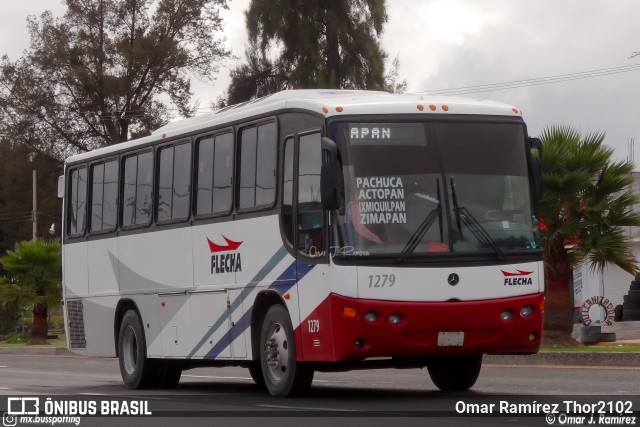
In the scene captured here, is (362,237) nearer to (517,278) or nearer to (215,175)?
(517,278)

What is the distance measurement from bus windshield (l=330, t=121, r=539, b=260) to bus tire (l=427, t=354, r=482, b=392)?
199cm

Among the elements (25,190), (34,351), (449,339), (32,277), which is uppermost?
(25,190)

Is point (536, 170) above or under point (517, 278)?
above

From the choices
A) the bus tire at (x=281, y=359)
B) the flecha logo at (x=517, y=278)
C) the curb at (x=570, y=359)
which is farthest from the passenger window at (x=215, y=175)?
the curb at (x=570, y=359)

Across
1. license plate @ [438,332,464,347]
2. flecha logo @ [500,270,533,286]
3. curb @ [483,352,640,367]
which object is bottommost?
curb @ [483,352,640,367]

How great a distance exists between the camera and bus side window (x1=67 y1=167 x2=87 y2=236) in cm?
2094

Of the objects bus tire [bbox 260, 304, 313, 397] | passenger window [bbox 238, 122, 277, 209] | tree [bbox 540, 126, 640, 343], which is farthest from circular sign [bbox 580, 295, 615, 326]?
bus tire [bbox 260, 304, 313, 397]

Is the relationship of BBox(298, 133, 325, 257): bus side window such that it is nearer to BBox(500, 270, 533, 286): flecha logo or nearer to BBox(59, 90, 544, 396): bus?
BBox(59, 90, 544, 396): bus

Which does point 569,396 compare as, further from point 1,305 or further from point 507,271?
point 1,305

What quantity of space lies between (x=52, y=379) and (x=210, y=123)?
729 cm

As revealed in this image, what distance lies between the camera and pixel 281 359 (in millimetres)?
Result: 14867

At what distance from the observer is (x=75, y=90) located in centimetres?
5828

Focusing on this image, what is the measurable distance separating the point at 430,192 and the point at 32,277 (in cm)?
2999

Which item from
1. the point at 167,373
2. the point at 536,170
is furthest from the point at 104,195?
the point at 536,170
